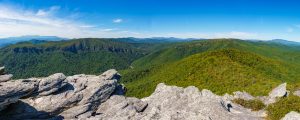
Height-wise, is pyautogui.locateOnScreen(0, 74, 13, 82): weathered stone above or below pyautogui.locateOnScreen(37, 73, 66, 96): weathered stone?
above

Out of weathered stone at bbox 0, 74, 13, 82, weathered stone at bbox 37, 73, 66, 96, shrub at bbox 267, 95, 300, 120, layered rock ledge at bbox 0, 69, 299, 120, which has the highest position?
weathered stone at bbox 0, 74, 13, 82

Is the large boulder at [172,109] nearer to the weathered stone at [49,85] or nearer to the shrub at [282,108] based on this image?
the shrub at [282,108]

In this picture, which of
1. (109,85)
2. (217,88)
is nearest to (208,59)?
(217,88)

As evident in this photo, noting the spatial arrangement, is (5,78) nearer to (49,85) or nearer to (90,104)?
(49,85)

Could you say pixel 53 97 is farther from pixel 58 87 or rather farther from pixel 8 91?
pixel 8 91

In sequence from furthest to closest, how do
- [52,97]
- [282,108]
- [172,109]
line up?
1. [282,108]
2. [172,109]
3. [52,97]

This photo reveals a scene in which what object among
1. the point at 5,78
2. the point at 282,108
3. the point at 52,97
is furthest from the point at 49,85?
the point at 282,108

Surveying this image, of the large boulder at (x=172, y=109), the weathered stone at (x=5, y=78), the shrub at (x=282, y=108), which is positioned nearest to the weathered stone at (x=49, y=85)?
the weathered stone at (x=5, y=78)

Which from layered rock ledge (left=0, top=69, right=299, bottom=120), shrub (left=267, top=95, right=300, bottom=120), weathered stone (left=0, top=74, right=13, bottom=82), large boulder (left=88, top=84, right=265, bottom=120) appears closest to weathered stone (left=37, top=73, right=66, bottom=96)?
layered rock ledge (left=0, top=69, right=299, bottom=120)

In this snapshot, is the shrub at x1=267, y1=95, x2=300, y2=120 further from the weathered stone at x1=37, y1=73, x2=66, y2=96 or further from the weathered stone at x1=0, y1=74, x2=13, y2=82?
the weathered stone at x1=0, y1=74, x2=13, y2=82
